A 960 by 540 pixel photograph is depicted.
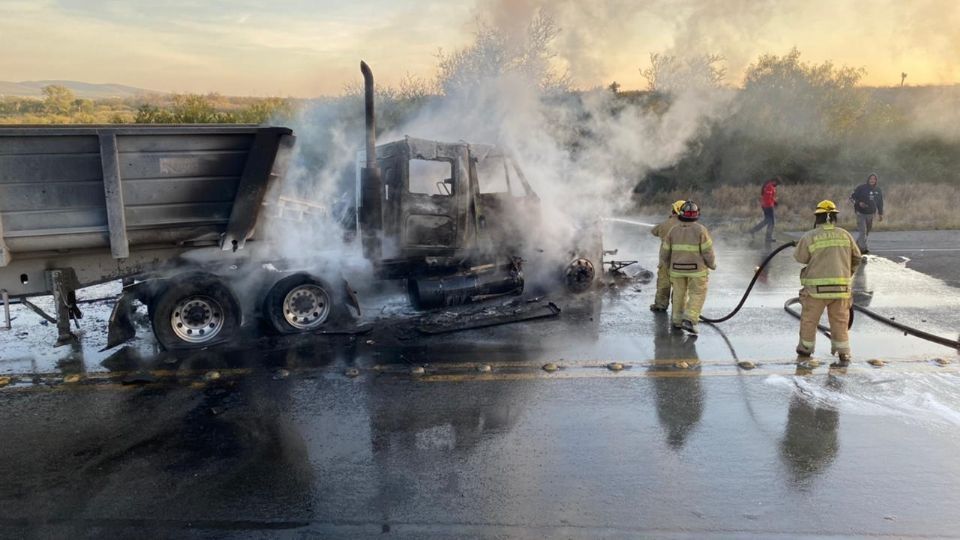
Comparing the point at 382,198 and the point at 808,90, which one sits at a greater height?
the point at 808,90

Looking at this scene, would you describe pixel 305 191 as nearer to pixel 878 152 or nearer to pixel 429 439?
pixel 429 439

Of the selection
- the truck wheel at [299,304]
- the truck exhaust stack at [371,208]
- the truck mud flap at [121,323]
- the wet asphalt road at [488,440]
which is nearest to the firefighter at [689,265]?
the wet asphalt road at [488,440]

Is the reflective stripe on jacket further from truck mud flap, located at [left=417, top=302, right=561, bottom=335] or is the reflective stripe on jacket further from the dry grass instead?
the dry grass

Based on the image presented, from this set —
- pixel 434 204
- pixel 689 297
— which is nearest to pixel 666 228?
pixel 689 297

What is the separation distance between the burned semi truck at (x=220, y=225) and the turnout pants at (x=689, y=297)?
213 cm

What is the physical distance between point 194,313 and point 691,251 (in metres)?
5.63

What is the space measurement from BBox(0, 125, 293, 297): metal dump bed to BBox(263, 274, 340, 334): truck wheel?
0.72 metres

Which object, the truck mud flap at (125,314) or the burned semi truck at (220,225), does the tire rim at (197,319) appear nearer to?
the burned semi truck at (220,225)

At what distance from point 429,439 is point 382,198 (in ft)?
12.4

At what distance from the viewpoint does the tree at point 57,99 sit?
1120 inches

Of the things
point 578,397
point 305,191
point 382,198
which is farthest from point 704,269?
point 305,191

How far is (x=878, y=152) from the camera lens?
3059cm

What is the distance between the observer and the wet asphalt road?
3.65 meters

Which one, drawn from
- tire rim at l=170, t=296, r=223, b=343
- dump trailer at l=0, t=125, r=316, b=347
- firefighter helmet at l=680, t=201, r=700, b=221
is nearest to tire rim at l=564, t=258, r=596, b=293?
firefighter helmet at l=680, t=201, r=700, b=221
